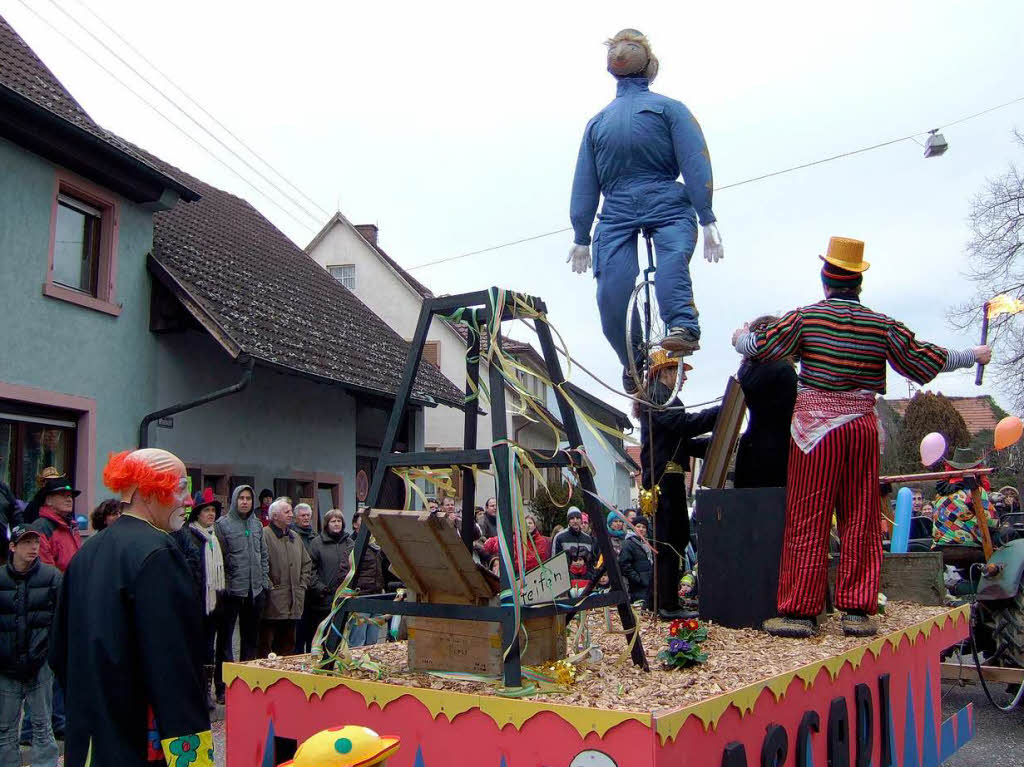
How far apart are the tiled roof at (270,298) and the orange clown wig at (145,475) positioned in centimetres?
789

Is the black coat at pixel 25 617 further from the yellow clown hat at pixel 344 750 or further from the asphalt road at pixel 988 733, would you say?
the asphalt road at pixel 988 733

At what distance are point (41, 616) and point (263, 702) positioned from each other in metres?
2.91

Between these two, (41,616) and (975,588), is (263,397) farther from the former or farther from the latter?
(975,588)

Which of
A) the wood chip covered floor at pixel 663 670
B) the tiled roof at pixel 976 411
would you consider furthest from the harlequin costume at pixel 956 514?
the tiled roof at pixel 976 411

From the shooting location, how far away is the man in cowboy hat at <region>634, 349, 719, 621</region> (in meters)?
5.15

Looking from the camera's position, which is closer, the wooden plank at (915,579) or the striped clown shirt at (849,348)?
the striped clown shirt at (849,348)

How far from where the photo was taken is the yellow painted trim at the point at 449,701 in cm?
269

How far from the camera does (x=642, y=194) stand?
5156 mm

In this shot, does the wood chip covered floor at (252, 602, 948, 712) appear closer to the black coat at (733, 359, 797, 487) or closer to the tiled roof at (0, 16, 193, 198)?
the black coat at (733, 359, 797, 487)

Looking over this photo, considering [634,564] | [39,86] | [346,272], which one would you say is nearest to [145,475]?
[634,564]

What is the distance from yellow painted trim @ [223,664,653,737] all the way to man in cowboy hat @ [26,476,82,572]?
381 centimetres

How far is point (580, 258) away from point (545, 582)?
2.49 meters

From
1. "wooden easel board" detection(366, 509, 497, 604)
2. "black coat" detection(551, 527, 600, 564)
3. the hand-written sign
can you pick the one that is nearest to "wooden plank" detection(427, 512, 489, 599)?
"wooden easel board" detection(366, 509, 497, 604)

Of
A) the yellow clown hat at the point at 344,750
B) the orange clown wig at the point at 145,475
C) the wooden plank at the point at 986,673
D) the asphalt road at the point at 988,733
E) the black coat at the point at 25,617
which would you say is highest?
the orange clown wig at the point at 145,475
